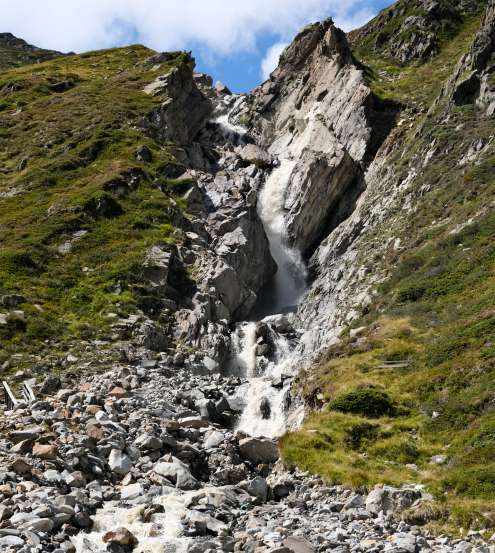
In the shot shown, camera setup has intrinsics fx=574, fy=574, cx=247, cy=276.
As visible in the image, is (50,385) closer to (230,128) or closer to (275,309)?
(275,309)

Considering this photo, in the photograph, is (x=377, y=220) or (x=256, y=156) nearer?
(x=377, y=220)

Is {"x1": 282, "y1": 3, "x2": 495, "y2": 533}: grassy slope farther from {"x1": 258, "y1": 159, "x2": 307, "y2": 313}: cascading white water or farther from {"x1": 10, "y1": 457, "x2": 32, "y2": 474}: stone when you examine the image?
{"x1": 258, "y1": 159, "x2": 307, "y2": 313}: cascading white water

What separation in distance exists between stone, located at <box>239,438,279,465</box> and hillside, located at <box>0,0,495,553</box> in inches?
4.5

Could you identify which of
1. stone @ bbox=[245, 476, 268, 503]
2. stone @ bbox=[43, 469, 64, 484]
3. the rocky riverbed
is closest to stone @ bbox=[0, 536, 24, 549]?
the rocky riverbed

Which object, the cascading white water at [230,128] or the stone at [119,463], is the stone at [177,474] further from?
the cascading white water at [230,128]

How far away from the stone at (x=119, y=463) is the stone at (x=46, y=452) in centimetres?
208

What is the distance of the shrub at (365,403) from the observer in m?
26.5

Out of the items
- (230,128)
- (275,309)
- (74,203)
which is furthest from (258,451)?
(230,128)

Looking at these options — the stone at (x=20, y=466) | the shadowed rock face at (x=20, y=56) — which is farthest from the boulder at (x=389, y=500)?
the shadowed rock face at (x=20, y=56)

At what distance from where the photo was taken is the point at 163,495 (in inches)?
747

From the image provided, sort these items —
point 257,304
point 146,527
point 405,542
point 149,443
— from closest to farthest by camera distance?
point 405,542, point 146,527, point 149,443, point 257,304

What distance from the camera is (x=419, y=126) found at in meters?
65.9

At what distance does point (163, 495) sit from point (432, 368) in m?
15.4

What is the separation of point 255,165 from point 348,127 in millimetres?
13429
